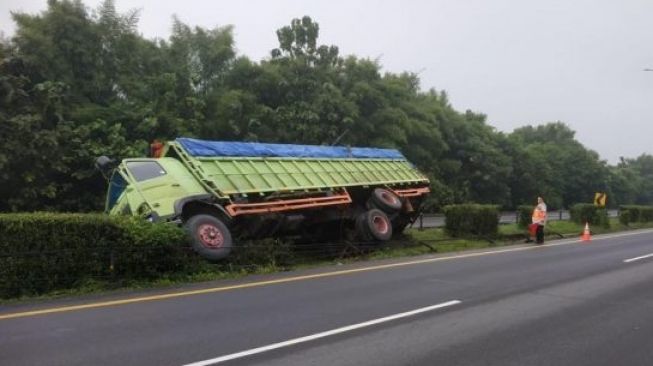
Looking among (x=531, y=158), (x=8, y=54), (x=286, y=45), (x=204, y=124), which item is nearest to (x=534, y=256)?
(x=204, y=124)

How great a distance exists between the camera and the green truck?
43.7ft

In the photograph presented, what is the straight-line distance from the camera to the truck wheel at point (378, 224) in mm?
16516

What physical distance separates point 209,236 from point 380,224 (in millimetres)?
5663

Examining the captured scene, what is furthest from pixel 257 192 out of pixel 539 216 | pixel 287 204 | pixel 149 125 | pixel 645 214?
pixel 645 214

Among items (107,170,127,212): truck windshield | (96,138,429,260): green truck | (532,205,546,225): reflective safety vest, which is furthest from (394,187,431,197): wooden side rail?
(107,170,127,212): truck windshield

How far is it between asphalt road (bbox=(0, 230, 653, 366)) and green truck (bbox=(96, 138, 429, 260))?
7.99ft

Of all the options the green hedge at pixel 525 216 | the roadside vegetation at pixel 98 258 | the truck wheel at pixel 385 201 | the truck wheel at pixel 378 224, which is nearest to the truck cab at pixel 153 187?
the roadside vegetation at pixel 98 258

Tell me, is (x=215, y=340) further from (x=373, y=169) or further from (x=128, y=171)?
(x=373, y=169)

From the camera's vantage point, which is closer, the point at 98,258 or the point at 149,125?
the point at 98,258

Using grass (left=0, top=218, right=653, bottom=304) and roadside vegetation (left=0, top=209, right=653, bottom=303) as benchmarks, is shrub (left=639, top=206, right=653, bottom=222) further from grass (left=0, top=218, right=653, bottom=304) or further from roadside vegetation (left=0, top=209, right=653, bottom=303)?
roadside vegetation (left=0, top=209, right=653, bottom=303)

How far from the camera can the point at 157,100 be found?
87.3ft

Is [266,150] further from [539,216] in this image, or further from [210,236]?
[539,216]

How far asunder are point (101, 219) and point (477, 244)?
12935 mm

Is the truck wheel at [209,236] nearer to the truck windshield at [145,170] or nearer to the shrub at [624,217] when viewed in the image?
the truck windshield at [145,170]
